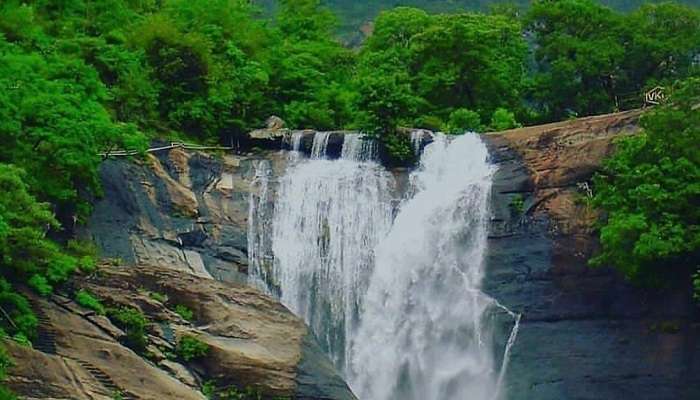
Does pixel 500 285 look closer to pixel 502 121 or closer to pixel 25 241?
pixel 502 121

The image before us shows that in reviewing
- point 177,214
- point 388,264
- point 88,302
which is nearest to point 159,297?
point 88,302

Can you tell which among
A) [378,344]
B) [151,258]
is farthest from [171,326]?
[378,344]

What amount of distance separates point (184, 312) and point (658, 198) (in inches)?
390

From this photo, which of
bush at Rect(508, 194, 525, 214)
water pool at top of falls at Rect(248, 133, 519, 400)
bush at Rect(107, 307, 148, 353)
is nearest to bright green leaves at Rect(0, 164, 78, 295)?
bush at Rect(107, 307, 148, 353)

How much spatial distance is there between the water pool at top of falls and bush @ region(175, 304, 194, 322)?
3.87 m

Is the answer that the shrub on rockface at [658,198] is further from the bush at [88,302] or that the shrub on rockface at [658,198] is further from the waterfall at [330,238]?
the bush at [88,302]

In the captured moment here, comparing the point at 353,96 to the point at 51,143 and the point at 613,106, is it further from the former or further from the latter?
the point at 51,143

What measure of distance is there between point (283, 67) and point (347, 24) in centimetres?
2134

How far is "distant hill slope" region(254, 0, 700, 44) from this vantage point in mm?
54750

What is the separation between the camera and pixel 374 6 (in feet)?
186

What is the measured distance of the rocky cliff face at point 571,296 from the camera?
80.7ft

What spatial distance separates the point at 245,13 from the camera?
3634 cm

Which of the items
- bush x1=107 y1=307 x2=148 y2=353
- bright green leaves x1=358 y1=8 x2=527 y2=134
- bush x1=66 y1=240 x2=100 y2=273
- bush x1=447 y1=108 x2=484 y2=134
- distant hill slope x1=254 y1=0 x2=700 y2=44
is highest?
distant hill slope x1=254 y1=0 x2=700 y2=44

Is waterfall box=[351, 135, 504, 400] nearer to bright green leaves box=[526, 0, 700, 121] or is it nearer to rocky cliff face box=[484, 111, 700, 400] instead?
rocky cliff face box=[484, 111, 700, 400]
